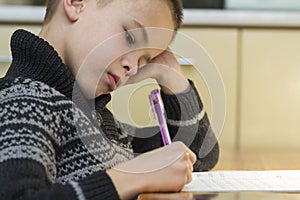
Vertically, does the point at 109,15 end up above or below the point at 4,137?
above

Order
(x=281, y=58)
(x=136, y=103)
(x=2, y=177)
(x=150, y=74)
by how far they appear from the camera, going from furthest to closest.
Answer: (x=281, y=58), (x=136, y=103), (x=150, y=74), (x=2, y=177)

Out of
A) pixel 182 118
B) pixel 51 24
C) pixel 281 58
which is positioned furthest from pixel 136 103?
pixel 281 58

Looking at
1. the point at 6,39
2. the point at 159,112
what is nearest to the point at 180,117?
the point at 159,112

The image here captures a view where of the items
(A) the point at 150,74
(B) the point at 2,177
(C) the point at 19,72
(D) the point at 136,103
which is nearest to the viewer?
(B) the point at 2,177

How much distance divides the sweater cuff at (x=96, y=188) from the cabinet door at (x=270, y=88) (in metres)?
1.06

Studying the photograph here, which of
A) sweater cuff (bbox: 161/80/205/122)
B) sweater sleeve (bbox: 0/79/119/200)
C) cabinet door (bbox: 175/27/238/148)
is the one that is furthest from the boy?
cabinet door (bbox: 175/27/238/148)

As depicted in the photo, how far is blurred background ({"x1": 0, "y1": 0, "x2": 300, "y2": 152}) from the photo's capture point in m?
1.73

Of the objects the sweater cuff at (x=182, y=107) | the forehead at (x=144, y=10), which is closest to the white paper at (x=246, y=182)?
the forehead at (x=144, y=10)

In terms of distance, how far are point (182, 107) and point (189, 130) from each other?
49 millimetres

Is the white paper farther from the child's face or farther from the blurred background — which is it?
the blurred background

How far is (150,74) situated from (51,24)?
0.28m

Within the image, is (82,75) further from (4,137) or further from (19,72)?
(4,137)

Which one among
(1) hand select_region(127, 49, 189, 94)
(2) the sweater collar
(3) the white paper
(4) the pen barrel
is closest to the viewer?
(3) the white paper

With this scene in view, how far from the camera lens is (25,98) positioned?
806 mm
